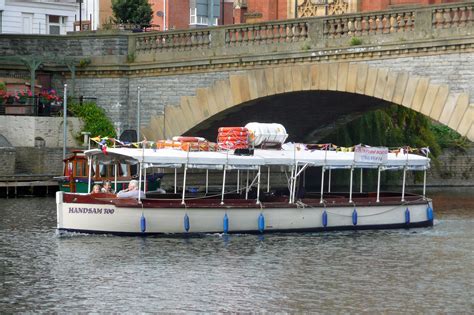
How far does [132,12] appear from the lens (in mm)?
76812

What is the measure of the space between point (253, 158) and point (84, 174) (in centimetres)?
1127

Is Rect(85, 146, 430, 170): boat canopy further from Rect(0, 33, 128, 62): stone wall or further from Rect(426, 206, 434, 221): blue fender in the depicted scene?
Rect(0, 33, 128, 62): stone wall

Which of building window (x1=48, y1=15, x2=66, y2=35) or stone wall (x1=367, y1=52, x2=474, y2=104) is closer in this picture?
stone wall (x1=367, y1=52, x2=474, y2=104)

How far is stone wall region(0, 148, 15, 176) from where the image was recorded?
6200 centimetres

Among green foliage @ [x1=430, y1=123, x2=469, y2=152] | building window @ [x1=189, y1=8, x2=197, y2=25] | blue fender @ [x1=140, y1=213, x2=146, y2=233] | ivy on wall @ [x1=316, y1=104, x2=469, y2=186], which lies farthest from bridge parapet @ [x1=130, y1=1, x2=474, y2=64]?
building window @ [x1=189, y1=8, x2=197, y2=25]

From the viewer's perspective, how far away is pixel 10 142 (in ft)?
212

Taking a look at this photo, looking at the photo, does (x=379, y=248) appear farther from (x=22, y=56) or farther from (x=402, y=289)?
(x=22, y=56)

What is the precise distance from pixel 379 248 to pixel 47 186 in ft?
64.0

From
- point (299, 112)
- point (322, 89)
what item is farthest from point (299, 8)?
point (322, 89)

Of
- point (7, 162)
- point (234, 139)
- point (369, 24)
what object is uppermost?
point (369, 24)

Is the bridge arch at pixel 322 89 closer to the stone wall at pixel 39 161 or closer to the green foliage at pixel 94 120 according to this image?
the green foliage at pixel 94 120

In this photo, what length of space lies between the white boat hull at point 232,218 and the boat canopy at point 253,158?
150 cm

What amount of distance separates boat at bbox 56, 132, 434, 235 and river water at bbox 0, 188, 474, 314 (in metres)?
0.49

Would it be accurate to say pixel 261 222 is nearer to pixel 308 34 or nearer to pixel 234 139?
pixel 234 139
